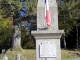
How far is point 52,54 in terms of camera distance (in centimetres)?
722

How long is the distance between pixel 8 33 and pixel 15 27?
11.0m

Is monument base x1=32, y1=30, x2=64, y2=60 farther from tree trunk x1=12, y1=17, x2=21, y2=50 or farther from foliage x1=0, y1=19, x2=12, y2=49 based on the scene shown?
foliage x1=0, y1=19, x2=12, y2=49

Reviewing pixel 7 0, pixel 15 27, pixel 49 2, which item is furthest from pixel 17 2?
pixel 49 2

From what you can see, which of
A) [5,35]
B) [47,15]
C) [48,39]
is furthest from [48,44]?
[5,35]

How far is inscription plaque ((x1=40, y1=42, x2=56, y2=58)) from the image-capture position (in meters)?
7.21

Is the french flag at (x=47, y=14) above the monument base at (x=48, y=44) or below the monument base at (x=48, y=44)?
above

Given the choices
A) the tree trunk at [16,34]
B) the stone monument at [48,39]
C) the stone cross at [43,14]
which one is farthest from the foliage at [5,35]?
the stone monument at [48,39]

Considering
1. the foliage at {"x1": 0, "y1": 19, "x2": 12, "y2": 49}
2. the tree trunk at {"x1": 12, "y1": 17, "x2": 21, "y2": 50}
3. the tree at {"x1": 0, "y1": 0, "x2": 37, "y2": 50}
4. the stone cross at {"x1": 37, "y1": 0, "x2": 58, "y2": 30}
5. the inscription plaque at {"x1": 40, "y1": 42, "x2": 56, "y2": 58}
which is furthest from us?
the foliage at {"x1": 0, "y1": 19, "x2": 12, "y2": 49}

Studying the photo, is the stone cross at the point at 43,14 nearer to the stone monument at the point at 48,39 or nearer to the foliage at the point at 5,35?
the stone monument at the point at 48,39

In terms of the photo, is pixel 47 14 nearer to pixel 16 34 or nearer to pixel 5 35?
pixel 16 34

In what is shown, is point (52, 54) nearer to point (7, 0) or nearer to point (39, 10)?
point (39, 10)

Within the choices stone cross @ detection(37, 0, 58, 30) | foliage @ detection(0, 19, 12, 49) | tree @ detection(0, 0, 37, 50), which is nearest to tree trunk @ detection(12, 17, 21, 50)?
tree @ detection(0, 0, 37, 50)

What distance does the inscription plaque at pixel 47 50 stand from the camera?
23.7ft

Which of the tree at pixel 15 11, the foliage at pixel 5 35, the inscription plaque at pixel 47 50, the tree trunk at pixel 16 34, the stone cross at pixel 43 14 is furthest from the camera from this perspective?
the foliage at pixel 5 35
